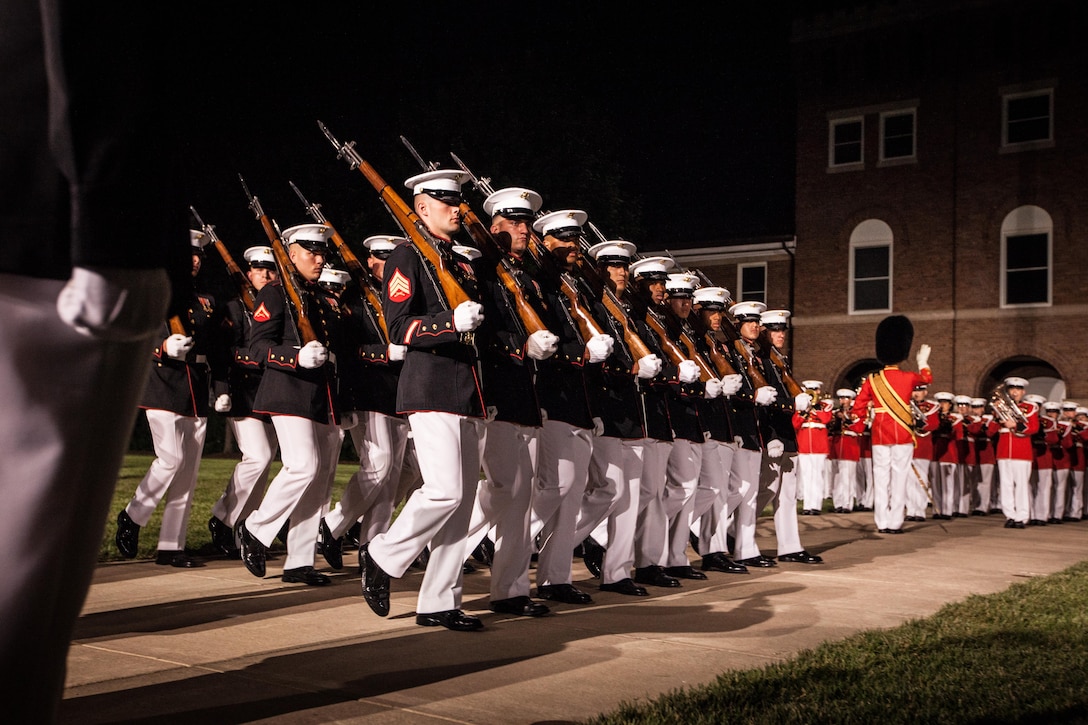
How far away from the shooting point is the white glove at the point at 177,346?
855 centimetres

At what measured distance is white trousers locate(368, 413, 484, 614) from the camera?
20.1 ft

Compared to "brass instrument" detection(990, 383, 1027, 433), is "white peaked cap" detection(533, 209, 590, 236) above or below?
above

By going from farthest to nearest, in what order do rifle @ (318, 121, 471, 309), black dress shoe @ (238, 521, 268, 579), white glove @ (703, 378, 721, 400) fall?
1. white glove @ (703, 378, 721, 400)
2. black dress shoe @ (238, 521, 268, 579)
3. rifle @ (318, 121, 471, 309)

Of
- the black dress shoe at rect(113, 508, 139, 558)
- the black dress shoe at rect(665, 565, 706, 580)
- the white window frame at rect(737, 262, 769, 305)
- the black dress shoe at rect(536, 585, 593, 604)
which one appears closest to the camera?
the black dress shoe at rect(536, 585, 593, 604)

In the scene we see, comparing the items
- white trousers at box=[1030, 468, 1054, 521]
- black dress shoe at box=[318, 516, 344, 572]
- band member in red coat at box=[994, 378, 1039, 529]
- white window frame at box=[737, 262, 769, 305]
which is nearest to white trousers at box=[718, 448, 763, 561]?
black dress shoe at box=[318, 516, 344, 572]

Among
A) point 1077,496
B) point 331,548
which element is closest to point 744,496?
point 331,548

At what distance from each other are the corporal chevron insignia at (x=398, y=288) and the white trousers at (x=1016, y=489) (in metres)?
15.0

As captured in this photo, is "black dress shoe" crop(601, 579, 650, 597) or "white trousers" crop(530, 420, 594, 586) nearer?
"white trousers" crop(530, 420, 594, 586)

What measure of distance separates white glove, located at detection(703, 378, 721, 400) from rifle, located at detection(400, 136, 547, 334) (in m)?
2.67

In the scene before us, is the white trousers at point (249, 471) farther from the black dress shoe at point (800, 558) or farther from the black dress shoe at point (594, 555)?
the black dress shoe at point (800, 558)

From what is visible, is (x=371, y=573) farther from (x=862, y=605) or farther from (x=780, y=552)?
(x=780, y=552)

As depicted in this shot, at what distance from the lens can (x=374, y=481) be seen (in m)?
8.73

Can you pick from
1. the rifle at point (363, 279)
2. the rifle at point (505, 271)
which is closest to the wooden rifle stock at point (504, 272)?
the rifle at point (505, 271)

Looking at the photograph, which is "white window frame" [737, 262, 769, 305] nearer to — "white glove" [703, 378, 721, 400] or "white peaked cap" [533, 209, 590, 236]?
"white glove" [703, 378, 721, 400]
